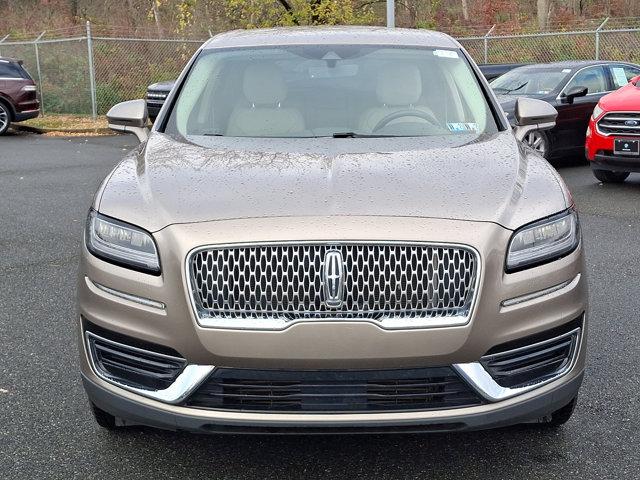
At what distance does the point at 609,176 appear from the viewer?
35.5 ft

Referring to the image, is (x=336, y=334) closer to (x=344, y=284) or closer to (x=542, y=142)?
(x=344, y=284)

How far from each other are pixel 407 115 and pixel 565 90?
8.71 m

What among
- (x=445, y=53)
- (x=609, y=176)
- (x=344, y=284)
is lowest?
(x=609, y=176)

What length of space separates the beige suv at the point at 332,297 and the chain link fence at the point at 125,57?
19.5 metres

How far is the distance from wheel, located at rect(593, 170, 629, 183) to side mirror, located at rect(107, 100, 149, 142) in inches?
302

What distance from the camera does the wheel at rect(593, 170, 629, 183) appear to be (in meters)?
10.8

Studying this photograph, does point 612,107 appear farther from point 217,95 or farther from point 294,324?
point 294,324

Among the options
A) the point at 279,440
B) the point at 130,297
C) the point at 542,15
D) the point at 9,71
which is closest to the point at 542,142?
the point at 279,440

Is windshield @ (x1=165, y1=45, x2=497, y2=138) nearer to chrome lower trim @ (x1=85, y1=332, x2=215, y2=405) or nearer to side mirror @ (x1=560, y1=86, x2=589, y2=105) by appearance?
chrome lower trim @ (x1=85, y1=332, x2=215, y2=405)

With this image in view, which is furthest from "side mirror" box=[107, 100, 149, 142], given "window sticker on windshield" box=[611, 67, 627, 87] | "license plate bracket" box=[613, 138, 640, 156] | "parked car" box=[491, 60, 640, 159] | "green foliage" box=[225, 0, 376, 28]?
"green foliage" box=[225, 0, 376, 28]

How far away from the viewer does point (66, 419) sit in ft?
12.2

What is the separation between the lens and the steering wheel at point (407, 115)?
4.13 metres

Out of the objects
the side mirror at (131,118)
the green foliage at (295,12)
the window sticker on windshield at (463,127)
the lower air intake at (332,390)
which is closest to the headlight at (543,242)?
the lower air intake at (332,390)

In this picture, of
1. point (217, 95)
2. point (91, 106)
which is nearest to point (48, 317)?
point (217, 95)
